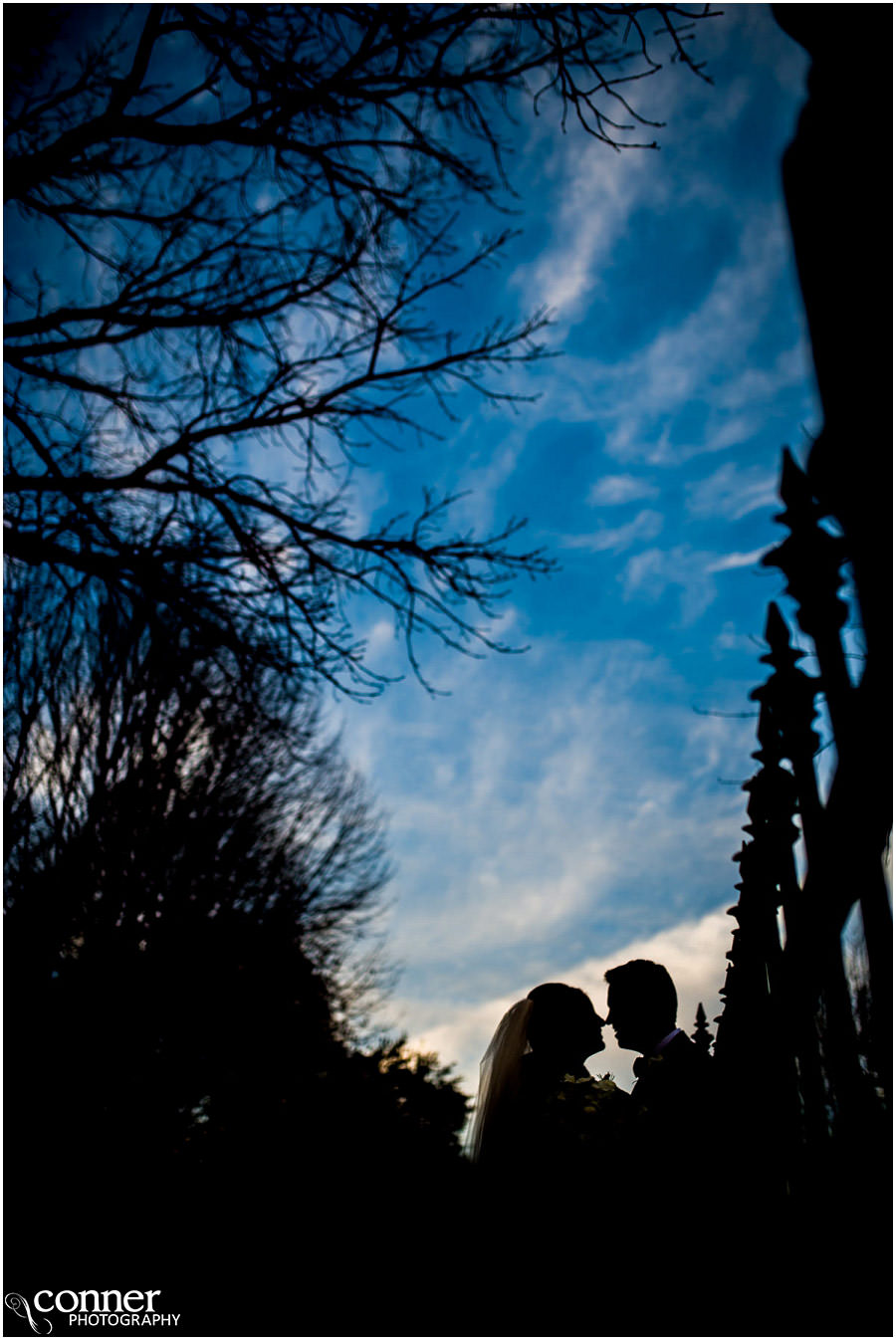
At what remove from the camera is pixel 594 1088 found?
3.09 m

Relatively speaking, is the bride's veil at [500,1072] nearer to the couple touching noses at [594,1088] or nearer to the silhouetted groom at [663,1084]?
the couple touching noses at [594,1088]

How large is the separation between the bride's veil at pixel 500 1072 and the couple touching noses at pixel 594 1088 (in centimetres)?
2

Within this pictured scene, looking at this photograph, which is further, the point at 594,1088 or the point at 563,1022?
the point at 563,1022

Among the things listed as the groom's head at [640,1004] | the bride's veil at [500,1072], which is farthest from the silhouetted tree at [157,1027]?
the groom's head at [640,1004]

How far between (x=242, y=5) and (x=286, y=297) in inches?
75.5

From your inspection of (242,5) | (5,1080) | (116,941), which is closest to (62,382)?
(242,5)

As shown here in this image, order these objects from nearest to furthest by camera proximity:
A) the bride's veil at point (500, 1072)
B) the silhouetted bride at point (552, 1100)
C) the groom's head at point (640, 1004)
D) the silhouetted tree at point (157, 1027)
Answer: the silhouetted bride at point (552, 1100)
the groom's head at point (640, 1004)
the bride's veil at point (500, 1072)
the silhouetted tree at point (157, 1027)

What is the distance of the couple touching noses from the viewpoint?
2709 mm

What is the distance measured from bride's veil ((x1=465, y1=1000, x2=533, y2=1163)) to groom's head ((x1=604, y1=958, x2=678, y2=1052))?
0.70 meters

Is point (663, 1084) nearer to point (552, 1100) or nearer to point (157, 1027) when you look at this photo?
point (552, 1100)

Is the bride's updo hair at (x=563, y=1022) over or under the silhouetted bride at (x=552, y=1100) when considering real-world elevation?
over

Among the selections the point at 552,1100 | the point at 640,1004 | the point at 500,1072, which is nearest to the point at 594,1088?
the point at 552,1100

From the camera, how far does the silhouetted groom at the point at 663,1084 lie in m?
2.50

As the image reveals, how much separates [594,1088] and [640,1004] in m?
0.45
